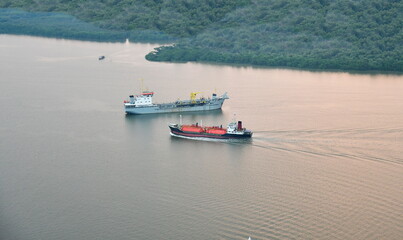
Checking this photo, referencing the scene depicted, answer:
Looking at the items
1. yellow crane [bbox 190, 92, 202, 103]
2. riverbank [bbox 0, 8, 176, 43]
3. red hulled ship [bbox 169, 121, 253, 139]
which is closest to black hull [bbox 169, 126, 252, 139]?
red hulled ship [bbox 169, 121, 253, 139]

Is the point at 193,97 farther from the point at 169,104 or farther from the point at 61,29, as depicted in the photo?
the point at 61,29

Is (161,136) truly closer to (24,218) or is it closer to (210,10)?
(24,218)

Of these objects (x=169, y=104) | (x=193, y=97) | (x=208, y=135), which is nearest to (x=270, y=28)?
(x=193, y=97)

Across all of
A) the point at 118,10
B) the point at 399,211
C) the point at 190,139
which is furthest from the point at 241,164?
the point at 118,10

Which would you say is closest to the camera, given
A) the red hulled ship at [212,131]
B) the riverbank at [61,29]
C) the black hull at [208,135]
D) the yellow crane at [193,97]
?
the black hull at [208,135]

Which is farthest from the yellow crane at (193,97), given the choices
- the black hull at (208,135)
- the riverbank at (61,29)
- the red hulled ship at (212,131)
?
the riverbank at (61,29)

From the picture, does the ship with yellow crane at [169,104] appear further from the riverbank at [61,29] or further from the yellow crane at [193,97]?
the riverbank at [61,29]
